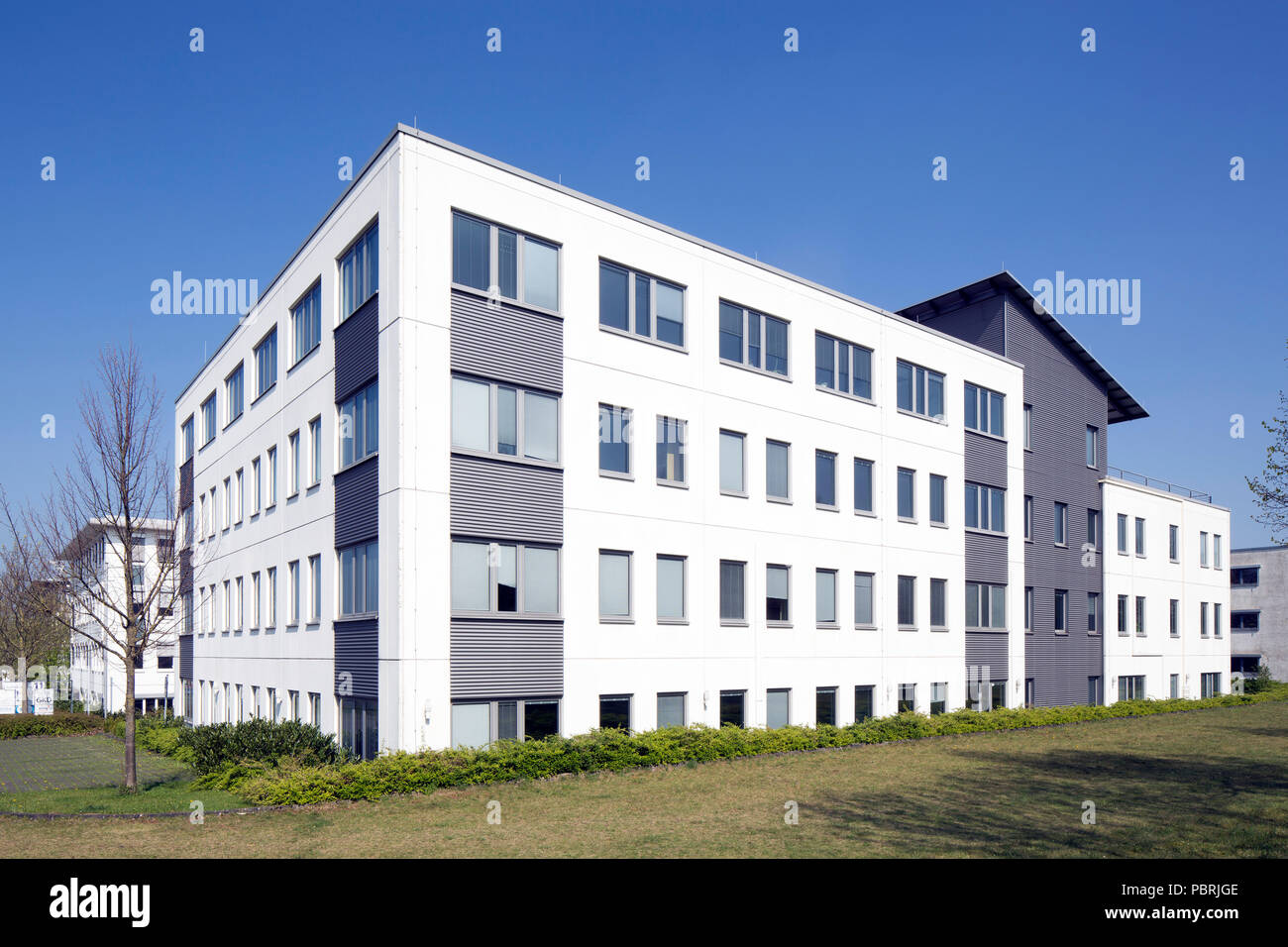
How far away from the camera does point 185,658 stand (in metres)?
46.9

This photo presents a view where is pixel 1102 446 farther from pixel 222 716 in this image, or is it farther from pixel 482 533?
pixel 222 716

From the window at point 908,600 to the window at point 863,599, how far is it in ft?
5.30

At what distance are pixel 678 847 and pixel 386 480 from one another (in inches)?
464

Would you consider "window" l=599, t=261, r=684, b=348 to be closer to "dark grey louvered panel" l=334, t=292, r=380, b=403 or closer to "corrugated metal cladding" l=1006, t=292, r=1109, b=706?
"dark grey louvered panel" l=334, t=292, r=380, b=403

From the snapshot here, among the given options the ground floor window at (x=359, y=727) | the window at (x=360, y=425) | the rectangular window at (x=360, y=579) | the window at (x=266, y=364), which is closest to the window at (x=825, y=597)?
the window at (x=360, y=425)

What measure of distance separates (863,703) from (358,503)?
18297mm

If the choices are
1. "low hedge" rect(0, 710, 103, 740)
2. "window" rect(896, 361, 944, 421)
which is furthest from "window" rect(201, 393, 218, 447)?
"window" rect(896, 361, 944, 421)

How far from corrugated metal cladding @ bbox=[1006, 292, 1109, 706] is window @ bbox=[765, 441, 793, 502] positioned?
50.4ft

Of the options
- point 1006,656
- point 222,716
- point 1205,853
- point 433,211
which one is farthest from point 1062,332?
point 222,716

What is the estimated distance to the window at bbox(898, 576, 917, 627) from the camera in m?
35.6

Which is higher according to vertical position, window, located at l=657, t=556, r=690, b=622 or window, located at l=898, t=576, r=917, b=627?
window, located at l=657, t=556, r=690, b=622

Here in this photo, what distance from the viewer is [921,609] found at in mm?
36219
